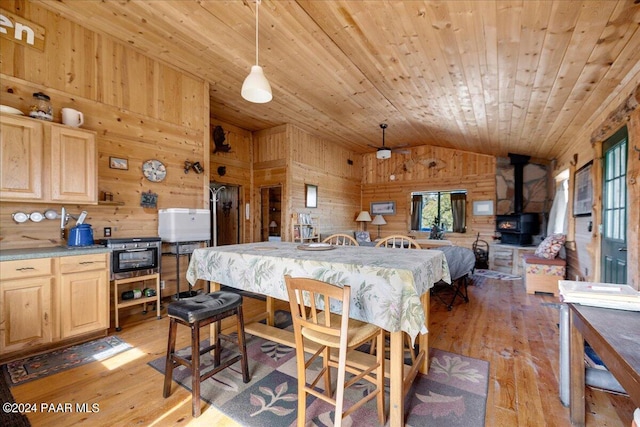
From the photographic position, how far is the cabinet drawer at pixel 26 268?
7.50 ft

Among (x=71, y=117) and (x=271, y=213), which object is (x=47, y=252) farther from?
(x=271, y=213)

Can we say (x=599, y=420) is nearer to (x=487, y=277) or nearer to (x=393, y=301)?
(x=393, y=301)

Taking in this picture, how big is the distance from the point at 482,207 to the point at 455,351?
18.7ft

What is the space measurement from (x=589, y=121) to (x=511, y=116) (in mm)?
867

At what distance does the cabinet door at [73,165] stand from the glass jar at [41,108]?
0.41ft

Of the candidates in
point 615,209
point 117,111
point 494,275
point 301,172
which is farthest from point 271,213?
point 615,209

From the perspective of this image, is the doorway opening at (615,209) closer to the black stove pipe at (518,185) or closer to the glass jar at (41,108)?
the black stove pipe at (518,185)

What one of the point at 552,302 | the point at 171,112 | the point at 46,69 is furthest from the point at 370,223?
the point at 46,69

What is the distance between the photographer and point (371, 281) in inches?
61.2

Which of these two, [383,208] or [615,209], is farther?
[383,208]

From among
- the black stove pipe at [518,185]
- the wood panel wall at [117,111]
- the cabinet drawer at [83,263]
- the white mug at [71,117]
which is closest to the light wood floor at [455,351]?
the cabinet drawer at [83,263]

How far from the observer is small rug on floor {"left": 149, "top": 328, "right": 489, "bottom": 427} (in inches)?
66.0

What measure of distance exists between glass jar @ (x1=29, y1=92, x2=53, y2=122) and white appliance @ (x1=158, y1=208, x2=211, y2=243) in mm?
→ 1500

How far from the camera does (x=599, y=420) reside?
5.43 ft
